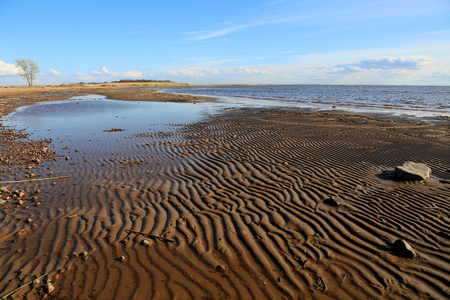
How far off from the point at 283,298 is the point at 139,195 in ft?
13.3

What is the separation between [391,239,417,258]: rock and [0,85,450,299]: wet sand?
0.10m

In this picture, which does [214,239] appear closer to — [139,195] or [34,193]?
[139,195]

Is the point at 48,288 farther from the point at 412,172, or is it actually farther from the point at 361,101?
the point at 361,101

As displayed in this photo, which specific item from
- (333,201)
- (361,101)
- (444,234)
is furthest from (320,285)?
(361,101)

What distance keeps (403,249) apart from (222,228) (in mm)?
3053

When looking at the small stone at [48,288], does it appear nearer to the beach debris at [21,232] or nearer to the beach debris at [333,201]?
the beach debris at [21,232]

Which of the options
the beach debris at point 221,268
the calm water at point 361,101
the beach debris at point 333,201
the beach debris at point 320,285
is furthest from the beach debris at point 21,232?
the calm water at point 361,101

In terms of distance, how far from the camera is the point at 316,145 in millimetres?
11211

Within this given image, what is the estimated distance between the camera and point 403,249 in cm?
402

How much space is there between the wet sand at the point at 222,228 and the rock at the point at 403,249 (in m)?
0.10

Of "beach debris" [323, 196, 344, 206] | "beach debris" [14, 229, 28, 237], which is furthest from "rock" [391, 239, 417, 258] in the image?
"beach debris" [14, 229, 28, 237]

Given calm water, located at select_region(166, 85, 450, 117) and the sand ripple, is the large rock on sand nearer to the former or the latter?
the sand ripple

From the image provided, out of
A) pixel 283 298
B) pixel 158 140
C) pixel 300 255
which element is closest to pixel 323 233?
pixel 300 255

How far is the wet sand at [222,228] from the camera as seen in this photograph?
3400 millimetres
